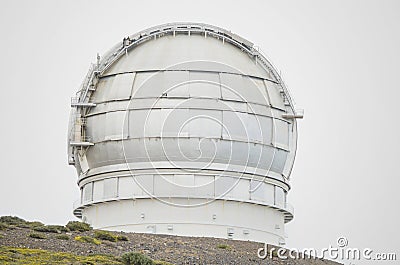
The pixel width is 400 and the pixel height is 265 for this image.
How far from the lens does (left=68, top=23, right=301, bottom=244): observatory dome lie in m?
37.9

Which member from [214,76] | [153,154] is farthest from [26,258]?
[214,76]

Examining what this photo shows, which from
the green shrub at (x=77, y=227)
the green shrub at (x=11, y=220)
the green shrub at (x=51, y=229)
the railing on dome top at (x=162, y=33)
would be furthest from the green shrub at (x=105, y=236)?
the railing on dome top at (x=162, y=33)

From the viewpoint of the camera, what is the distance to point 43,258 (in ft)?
88.5

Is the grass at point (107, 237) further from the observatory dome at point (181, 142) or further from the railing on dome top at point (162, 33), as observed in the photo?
the railing on dome top at point (162, 33)

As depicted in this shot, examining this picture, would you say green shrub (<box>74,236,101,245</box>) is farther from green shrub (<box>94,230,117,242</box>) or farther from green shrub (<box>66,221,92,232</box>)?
green shrub (<box>66,221,92,232</box>)

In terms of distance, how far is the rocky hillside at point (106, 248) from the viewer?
27703 millimetres

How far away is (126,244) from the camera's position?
107 ft

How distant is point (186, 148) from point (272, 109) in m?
5.10

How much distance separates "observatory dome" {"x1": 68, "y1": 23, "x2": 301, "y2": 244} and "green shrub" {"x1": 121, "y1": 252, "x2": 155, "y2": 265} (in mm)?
8894

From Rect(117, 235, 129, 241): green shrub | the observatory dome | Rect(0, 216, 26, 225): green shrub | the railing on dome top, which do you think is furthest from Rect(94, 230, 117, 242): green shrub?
the railing on dome top

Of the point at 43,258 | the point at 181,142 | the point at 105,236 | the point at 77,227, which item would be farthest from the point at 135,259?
the point at 181,142

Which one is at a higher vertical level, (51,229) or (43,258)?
(51,229)

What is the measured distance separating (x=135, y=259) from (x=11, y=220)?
853 centimetres

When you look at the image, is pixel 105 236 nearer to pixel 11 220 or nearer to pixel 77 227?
pixel 77 227
